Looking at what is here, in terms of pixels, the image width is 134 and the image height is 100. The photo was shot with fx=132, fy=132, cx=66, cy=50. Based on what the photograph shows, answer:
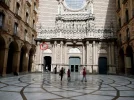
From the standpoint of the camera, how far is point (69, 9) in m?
28.8

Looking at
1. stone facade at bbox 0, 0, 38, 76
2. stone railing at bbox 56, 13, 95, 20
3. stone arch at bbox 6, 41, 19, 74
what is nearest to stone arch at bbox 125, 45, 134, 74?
stone railing at bbox 56, 13, 95, 20

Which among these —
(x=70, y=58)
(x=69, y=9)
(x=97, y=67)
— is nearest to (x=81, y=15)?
(x=69, y=9)

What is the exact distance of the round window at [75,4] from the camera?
29.1 metres

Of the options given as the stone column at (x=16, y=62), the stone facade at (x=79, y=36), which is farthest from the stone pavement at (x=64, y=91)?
the stone facade at (x=79, y=36)

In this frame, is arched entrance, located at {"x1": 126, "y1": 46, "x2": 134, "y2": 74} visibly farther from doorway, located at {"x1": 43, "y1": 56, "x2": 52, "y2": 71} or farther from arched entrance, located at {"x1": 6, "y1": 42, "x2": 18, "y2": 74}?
arched entrance, located at {"x1": 6, "y1": 42, "x2": 18, "y2": 74}

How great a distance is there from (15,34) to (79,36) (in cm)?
1306

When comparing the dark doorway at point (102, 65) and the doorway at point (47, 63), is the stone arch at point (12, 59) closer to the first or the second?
the doorway at point (47, 63)

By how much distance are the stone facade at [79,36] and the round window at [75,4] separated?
1.53 ft

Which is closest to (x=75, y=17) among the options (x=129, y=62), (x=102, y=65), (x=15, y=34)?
(x=102, y=65)

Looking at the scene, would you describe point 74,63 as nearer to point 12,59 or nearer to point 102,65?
point 102,65

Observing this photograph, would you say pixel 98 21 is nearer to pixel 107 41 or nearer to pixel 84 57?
pixel 107 41

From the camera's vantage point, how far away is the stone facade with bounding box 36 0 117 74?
2595 centimetres

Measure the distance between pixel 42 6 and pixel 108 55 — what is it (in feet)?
57.8

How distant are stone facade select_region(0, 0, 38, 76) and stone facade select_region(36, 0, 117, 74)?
3147mm
